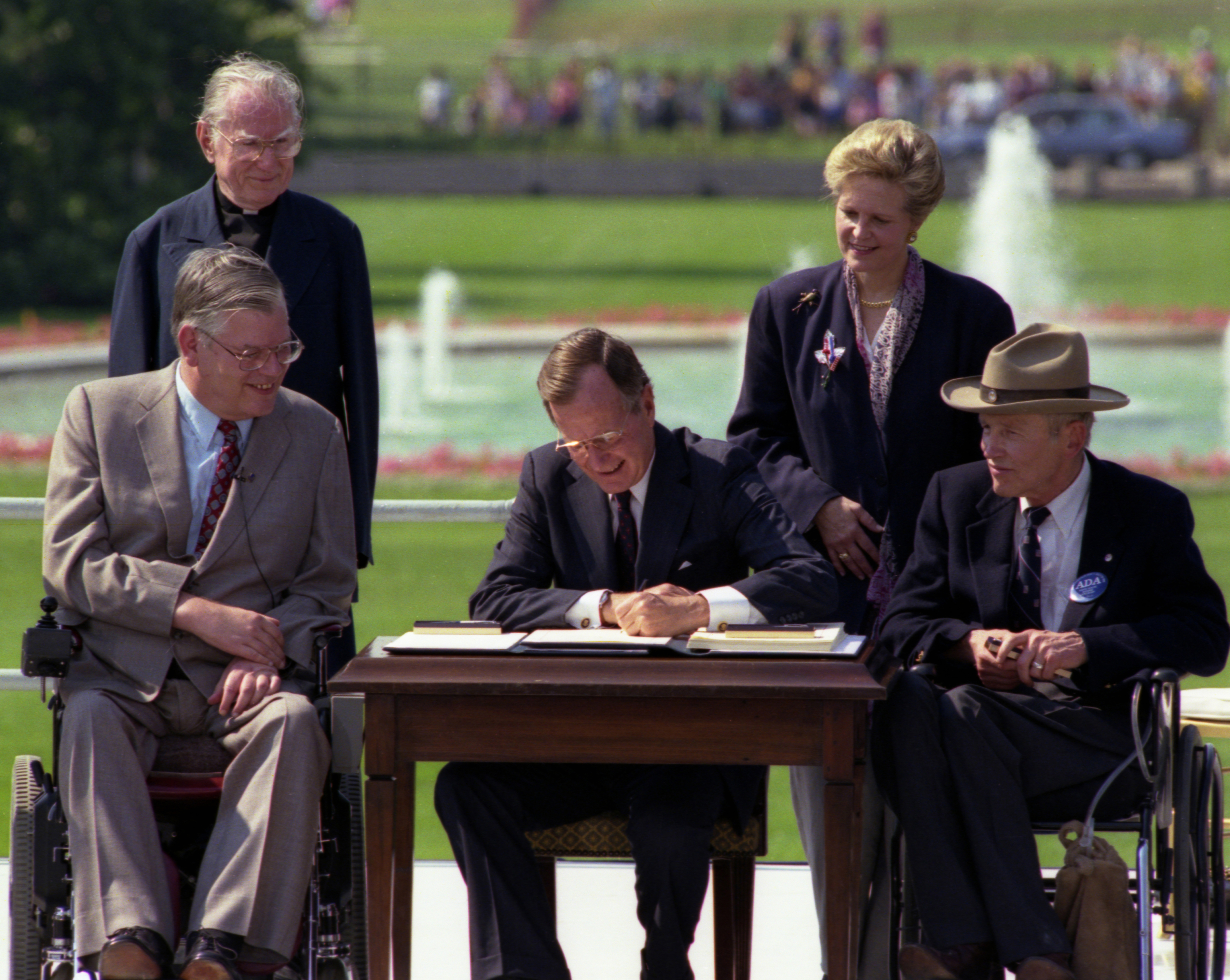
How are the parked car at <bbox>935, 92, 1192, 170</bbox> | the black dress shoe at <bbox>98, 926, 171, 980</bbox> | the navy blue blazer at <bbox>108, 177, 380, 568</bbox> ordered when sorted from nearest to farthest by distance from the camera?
the black dress shoe at <bbox>98, 926, 171, 980</bbox> < the navy blue blazer at <bbox>108, 177, 380, 568</bbox> < the parked car at <bbox>935, 92, 1192, 170</bbox>

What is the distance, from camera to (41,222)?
2292 cm

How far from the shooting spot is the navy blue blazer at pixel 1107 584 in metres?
3.28

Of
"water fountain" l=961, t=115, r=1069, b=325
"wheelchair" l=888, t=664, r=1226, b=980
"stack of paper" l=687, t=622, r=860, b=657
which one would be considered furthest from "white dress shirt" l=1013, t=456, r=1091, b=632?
"water fountain" l=961, t=115, r=1069, b=325

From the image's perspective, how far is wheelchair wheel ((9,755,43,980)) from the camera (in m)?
3.12

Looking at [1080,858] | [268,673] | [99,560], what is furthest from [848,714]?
[99,560]

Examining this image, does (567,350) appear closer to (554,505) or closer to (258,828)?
(554,505)

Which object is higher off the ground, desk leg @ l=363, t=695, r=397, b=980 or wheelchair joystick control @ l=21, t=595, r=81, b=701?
wheelchair joystick control @ l=21, t=595, r=81, b=701

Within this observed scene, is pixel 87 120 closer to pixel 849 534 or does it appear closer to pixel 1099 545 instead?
pixel 849 534

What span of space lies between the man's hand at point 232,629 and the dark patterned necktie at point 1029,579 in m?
1.40

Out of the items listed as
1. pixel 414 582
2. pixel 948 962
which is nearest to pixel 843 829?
pixel 948 962

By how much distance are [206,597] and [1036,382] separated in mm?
1607

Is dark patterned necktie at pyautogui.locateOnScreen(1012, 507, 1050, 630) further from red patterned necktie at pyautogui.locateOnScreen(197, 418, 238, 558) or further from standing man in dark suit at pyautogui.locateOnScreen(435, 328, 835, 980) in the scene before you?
red patterned necktie at pyautogui.locateOnScreen(197, 418, 238, 558)

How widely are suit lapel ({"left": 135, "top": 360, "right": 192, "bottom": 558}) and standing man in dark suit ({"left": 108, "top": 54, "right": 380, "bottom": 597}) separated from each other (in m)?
0.36

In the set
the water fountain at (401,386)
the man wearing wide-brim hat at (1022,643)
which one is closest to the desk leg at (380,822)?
the man wearing wide-brim hat at (1022,643)
